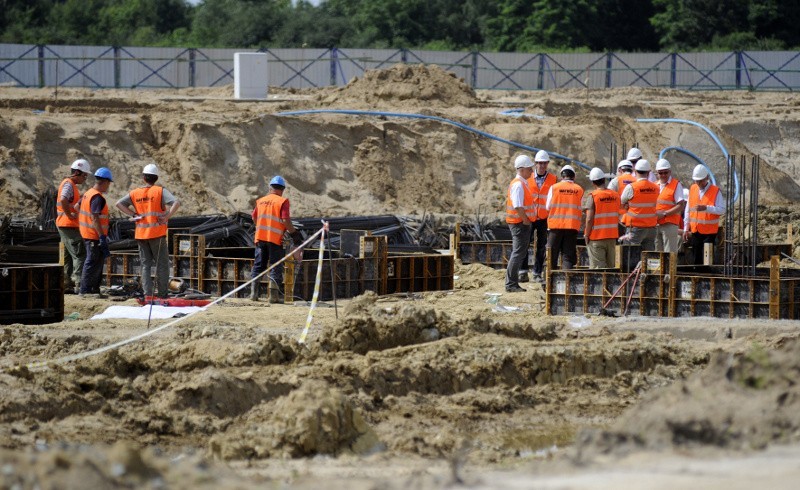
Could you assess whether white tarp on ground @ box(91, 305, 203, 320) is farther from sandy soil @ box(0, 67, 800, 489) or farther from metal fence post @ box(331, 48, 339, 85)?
metal fence post @ box(331, 48, 339, 85)

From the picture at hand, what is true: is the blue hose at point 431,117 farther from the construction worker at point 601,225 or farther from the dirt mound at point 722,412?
the dirt mound at point 722,412

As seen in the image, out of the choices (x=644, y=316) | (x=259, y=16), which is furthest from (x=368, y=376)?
(x=259, y=16)

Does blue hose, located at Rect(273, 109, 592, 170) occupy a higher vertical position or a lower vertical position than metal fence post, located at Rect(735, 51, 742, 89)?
lower

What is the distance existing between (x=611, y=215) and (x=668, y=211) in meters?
0.88

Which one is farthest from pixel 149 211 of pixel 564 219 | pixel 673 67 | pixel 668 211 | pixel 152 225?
pixel 673 67

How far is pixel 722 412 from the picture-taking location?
20.7 ft

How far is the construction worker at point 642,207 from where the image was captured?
13.8m

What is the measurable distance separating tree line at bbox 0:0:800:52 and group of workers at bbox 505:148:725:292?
35.5 metres

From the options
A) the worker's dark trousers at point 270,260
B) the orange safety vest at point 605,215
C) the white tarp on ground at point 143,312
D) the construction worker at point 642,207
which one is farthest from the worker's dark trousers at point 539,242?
the white tarp on ground at point 143,312

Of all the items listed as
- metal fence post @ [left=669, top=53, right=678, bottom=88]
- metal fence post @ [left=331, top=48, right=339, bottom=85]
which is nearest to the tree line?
metal fence post @ [left=669, top=53, right=678, bottom=88]

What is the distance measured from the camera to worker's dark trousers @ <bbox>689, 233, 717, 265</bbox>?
1467 centimetres

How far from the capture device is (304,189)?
75.4 ft

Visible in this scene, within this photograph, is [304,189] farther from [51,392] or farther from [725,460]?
[725,460]

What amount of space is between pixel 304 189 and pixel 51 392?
14663 millimetres
